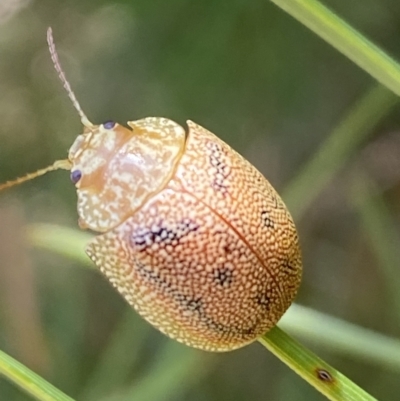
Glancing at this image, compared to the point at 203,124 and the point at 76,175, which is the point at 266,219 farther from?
the point at 203,124

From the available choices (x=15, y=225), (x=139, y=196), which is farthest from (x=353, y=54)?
(x=15, y=225)

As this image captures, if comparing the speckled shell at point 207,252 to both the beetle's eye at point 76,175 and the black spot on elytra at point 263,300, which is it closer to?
the black spot on elytra at point 263,300

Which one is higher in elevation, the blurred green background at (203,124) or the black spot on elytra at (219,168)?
the black spot on elytra at (219,168)

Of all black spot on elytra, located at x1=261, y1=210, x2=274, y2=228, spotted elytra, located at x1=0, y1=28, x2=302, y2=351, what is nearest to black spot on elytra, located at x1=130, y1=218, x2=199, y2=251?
spotted elytra, located at x1=0, y1=28, x2=302, y2=351

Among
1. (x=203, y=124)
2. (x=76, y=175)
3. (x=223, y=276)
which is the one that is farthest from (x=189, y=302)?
(x=203, y=124)

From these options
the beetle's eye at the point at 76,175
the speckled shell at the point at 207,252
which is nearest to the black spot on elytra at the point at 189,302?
the speckled shell at the point at 207,252

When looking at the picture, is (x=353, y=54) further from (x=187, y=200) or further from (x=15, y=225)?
(x=15, y=225)

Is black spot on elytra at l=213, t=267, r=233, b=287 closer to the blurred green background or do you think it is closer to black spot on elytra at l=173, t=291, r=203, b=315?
black spot on elytra at l=173, t=291, r=203, b=315
